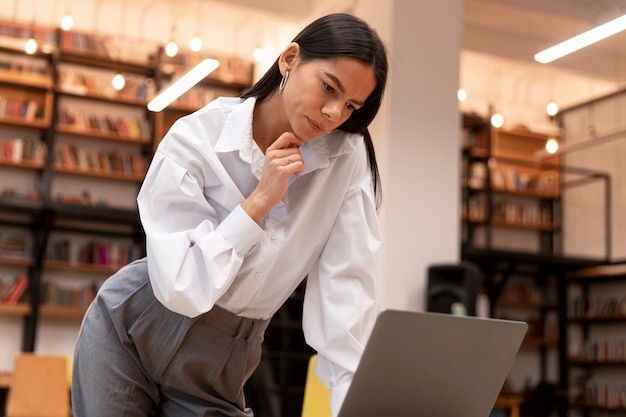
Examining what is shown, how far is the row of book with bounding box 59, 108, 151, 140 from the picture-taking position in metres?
9.58

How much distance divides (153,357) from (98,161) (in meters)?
8.36

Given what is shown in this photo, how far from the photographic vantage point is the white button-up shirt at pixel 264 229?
1482 millimetres

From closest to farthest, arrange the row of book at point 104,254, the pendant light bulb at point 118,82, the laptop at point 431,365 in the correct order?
1. the laptop at point 431,365
2. the row of book at point 104,254
3. the pendant light bulb at point 118,82

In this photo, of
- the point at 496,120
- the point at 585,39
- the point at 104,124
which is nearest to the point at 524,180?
the point at 496,120

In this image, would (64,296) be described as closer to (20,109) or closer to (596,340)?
(20,109)

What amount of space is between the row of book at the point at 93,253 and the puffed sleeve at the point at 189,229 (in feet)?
26.7

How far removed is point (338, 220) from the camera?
169 cm

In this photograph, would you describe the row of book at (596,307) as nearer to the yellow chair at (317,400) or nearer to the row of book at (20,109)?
the row of book at (20,109)

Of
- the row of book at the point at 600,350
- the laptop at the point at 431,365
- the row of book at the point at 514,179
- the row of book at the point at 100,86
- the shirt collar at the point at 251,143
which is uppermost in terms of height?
the row of book at the point at 100,86

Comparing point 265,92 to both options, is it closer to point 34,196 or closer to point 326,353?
point 326,353

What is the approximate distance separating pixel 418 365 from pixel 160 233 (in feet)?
1.66

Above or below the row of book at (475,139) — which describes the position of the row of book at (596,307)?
below

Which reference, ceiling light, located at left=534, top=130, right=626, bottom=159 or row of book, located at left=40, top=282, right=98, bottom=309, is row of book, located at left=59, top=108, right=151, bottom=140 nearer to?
row of book, located at left=40, top=282, right=98, bottom=309

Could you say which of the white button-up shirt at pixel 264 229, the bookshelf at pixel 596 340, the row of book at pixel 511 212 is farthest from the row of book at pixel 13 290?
the white button-up shirt at pixel 264 229
